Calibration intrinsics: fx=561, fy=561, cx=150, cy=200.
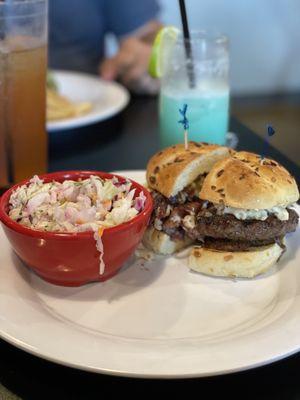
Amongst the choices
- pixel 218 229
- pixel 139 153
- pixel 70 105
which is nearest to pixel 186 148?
pixel 218 229

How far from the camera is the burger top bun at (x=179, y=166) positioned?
1.23 meters

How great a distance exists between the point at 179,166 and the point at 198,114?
435 mm

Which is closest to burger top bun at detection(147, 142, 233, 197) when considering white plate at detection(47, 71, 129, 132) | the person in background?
white plate at detection(47, 71, 129, 132)

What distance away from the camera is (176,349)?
2.78 feet

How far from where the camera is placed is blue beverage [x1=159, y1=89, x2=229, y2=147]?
1.63 m

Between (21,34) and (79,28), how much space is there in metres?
1.56

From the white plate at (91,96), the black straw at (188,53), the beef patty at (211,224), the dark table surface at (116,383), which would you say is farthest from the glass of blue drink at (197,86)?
the dark table surface at (116,383)

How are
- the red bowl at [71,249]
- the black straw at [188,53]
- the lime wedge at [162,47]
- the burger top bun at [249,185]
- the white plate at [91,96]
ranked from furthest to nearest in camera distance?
the white plate at [91,96] < the lime wedge at [162,47] < the black straw at [188,53] < the burger top bun at [249,185] < the red bowl at [71,249]

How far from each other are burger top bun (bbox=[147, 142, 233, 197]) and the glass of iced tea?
391mm

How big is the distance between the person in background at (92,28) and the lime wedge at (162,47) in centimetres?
104

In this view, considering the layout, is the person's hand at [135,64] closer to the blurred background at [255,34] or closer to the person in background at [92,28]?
the person in background at [92,28]

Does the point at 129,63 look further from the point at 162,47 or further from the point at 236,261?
the point at 236,261

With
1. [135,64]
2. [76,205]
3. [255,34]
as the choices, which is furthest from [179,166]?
[255,34]

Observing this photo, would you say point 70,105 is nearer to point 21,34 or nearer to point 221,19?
point 21,34
